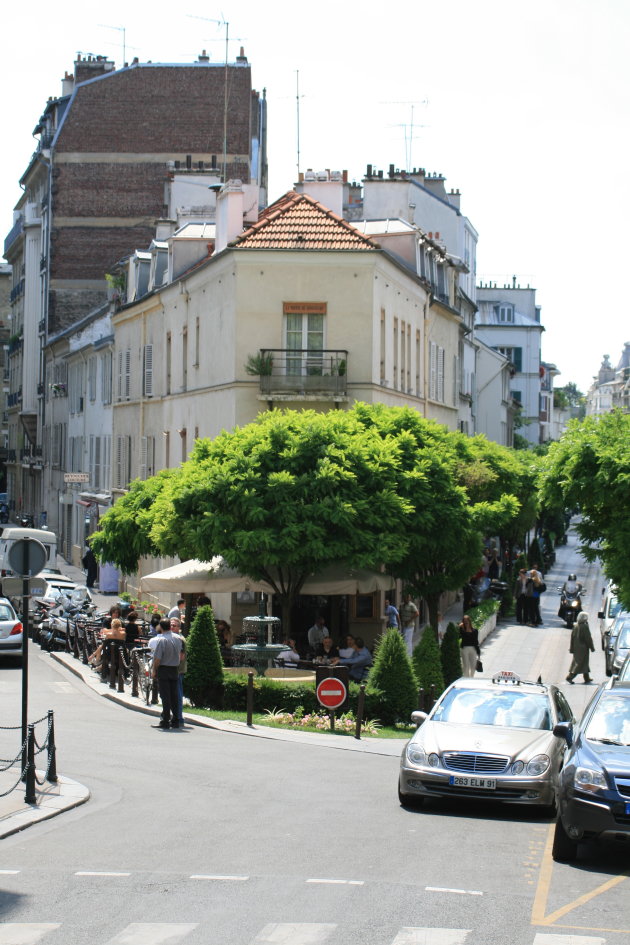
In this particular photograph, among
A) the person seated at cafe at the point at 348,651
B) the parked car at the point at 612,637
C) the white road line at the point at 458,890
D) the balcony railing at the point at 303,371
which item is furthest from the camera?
the balcony railing at the point at 303,371

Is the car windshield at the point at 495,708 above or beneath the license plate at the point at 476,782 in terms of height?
above

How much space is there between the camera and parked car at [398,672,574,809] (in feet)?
41.8

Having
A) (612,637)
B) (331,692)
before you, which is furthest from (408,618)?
(331,692)

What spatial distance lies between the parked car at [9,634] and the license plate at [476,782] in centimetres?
1636

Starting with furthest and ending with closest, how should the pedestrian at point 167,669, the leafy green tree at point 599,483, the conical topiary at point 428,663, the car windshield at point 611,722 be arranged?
1. the leafy green tree at point 599,483
2. the conical topiary at point 428,663
3. the pedestrian at point 167,669
4. the car windshield at point 611,722

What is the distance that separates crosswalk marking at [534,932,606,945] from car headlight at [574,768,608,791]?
246cm

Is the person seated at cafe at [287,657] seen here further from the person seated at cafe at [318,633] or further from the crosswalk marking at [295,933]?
the crosswalk marking at [295,933]

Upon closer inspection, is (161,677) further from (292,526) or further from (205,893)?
(205,893)

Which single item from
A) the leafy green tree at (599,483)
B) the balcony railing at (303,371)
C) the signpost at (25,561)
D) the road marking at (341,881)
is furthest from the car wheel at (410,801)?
the balcony railing at (303,371)

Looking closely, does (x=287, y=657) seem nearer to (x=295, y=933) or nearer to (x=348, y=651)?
(x=348, y=651)

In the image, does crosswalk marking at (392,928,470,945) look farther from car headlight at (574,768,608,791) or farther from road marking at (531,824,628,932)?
car headlight at (574,768,608,791)

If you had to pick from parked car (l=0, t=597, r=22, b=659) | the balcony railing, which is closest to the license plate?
parked car (l=0, t=597, r=22, b=659)

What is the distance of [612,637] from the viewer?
31562 millimetres

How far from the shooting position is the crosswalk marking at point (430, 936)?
8.02m
